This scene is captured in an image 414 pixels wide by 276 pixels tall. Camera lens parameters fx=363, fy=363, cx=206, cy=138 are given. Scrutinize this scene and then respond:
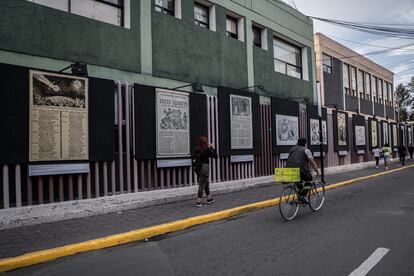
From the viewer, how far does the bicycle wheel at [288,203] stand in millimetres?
7586

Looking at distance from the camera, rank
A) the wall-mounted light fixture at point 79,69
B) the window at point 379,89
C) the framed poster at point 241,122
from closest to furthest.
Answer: the wall-mounted light fixture at point 79,69, the framed poster at point 241,122, the window at point 379,89

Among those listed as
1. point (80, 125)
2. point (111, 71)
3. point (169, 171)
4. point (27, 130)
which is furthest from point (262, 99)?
point (27, 130)

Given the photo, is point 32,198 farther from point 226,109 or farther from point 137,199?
point 226,109

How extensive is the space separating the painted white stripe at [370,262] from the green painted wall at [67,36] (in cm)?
783

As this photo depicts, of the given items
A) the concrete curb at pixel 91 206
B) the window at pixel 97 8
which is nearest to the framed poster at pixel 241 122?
the concrete curb at pixel 91 206

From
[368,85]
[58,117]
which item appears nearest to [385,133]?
[368,85]

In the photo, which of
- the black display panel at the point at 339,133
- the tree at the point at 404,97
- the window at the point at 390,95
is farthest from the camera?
the tree at the point at 404,97

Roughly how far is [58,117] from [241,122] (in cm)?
701

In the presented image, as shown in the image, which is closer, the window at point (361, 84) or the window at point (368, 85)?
the window at point (361, 84)

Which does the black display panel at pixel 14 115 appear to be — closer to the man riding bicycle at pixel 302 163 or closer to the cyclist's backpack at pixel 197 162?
the cyclist's backpack at pixel 197 162

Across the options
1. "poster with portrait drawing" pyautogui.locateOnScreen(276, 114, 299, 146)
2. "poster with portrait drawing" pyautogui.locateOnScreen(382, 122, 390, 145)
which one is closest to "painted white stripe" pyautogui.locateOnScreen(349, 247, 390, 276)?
"poster with portrait drawing" pyautogui.locateOnScreen(276, 114, 299, 146)

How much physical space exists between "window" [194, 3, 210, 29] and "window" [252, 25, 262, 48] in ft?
10.4

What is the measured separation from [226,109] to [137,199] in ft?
17.1

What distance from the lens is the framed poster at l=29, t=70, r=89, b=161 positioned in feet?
26.9
